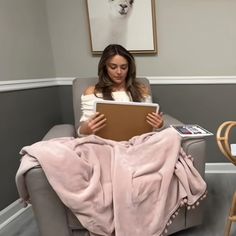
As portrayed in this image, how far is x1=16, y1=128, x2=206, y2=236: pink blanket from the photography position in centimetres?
119

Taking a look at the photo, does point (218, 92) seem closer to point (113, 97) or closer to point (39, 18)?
point (113, 97)

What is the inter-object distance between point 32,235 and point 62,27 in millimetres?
1491

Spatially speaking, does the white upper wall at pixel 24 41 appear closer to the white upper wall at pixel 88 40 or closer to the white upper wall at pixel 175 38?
the white upper wall at pixel 88 40

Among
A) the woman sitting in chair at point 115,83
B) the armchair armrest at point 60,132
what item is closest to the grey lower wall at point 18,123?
the armchair armrest at point 60,132

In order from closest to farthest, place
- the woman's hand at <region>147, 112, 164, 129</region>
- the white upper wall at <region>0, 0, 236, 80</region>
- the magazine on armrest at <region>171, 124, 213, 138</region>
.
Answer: the magazine on armrest at <region>171, 124, 213, 138</region>
the woman's hand at <region>147, 112, 164, 129</region>
the white upper wall at <region>0, 0, 236, 80</region>

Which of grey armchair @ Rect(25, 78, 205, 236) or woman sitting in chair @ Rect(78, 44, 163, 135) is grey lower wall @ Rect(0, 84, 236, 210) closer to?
woman sitting in chair @ Rect(78, 44, 163, 135)

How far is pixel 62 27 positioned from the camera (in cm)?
221

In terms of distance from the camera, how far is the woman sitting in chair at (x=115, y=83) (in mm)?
1726

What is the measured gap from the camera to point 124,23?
2.08 metres

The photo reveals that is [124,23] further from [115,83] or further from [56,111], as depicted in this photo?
[56,111]

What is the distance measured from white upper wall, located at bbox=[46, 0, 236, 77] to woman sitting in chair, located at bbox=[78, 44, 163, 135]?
0.40 m

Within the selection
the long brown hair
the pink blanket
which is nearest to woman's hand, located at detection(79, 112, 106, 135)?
the pink blanket

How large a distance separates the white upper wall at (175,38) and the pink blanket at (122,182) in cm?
93

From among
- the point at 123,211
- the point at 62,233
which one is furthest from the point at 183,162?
the point at 62,233
